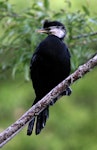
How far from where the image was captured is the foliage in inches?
178

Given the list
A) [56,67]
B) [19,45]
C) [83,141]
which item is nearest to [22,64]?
[19,45]

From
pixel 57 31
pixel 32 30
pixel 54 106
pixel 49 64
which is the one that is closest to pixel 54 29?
pixel 57 31

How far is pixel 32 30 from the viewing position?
460 centimetres

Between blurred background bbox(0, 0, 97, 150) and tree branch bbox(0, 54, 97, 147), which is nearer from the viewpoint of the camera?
tree branch bbox(0, 54, 97, 147)

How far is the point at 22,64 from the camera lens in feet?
15.2

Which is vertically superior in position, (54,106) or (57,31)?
(57,31)

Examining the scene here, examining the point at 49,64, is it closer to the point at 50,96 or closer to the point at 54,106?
the point at 50,96

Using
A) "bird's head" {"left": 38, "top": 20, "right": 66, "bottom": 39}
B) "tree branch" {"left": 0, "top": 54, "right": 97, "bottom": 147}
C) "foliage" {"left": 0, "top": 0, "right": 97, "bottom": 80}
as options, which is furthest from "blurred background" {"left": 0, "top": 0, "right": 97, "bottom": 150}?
"tree branch" {"left": 0, "top": 54, "right": 97, "bottom": 147}

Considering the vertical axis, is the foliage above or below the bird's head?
above

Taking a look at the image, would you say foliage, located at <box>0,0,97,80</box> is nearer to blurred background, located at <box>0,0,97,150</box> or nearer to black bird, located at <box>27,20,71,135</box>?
blurred background, located at <box>0,0,97,150</box>

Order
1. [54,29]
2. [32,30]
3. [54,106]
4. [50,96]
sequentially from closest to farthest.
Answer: [50,96], [54,29], [32,30], [54,106]

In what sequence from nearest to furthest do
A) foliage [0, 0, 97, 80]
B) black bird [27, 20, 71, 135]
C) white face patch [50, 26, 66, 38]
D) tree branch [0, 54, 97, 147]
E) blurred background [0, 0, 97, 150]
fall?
1. tree branch [0, 54, 97, 147]
2. black bird [27, 20, 71, 135]
3. white face patch [50, 26, 66, 38]
4. foliage [0, 0, 97, 80]
5. blurred background [0, 0, 97, 150]

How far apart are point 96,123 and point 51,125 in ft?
1.16

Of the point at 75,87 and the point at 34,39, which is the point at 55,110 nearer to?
the point at 75,87
